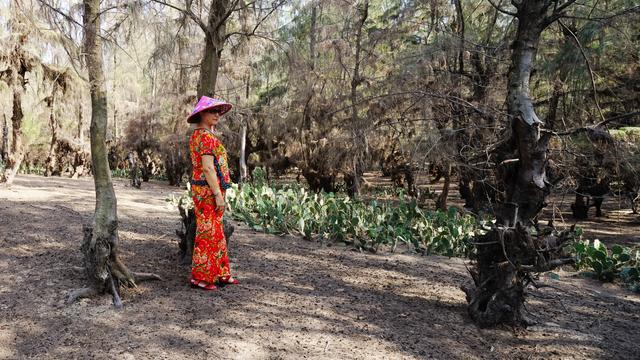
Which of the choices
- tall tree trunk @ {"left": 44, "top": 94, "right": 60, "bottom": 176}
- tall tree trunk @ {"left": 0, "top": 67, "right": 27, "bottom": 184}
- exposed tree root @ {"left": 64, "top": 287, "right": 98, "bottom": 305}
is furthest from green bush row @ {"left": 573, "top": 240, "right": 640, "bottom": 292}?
tall tree trunk @ {"left": 44, "top": 94, "right": 60, "bottom": 176}

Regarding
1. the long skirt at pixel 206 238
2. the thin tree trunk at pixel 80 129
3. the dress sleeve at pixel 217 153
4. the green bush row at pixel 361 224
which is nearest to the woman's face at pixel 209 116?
the dress sleeve at pixel 217 153

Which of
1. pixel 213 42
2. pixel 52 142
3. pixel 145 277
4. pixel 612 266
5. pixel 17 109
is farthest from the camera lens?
pixel 52 142

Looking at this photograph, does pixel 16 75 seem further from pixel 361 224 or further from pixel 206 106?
pixel 206 106

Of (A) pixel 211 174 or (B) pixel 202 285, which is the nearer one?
(A) pixel 211 174

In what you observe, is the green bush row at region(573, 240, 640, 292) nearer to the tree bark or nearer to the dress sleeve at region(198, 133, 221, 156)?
the dress sleeve at region(198, 133, 221, 156)

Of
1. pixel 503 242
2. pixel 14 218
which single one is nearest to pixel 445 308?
pixel 503 242

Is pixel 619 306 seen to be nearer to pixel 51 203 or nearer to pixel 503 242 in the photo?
pixel 503 242

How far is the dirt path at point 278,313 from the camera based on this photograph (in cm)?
292

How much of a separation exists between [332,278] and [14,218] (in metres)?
4.02

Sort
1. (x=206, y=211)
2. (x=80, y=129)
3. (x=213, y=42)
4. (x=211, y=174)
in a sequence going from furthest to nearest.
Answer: (x=80, y=129)
(x=213, y=42)
(x=206, y=211)
(x=211, y=174)

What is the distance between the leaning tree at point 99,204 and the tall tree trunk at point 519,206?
2888 mm

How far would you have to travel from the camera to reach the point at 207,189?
370 cm

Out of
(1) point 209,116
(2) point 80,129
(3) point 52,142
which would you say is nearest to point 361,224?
(1) point 209,116

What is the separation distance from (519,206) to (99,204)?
3.30 metres
